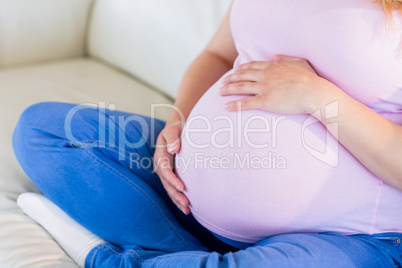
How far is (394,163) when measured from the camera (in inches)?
29.5

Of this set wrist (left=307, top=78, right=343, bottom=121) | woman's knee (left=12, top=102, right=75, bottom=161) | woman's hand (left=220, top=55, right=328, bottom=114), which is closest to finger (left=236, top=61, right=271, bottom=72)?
woman's hand (left=220, top=55, right=328, bottom=114)

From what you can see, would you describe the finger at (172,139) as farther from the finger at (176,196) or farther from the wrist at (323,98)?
the wrist at (323,98)

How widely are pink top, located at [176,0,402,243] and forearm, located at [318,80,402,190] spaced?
0.08 feet

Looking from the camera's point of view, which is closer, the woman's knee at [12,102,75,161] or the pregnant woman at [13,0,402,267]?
the pregnant woman at [13,0,402,267]

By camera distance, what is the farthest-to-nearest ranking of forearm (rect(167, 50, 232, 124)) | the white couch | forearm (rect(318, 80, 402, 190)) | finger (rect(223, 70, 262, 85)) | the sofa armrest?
the sofa armrest, the white couch, forearm (rect(167, 50, 232, 124)), finger (rect(223, 70, 262, 85)), forearm (rect(318, 80, 402, 190))

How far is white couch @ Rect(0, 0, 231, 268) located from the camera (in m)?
1.29

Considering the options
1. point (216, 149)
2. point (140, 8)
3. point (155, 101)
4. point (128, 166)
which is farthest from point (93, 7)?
point (216, 149)

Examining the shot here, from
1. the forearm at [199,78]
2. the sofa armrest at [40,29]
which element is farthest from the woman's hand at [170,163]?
the sofa armrest at [40,29]

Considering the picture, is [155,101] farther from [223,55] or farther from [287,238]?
[287,238]

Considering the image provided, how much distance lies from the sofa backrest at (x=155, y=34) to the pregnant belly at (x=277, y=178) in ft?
1.68

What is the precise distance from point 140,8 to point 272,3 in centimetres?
64

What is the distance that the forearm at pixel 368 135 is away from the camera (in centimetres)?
Answer: 75

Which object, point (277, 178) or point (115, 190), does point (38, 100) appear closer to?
point (115, 190)

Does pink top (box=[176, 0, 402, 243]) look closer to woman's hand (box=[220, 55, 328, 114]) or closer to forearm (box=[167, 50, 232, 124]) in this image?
woman's hand (box=[220, 55, 328, 114])
